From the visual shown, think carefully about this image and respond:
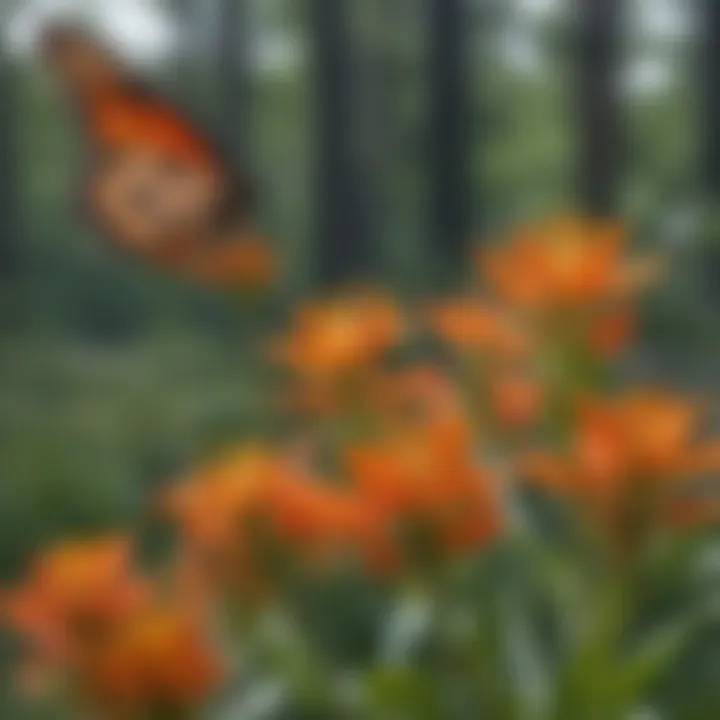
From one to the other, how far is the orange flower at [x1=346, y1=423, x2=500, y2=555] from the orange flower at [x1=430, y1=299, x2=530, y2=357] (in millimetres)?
90

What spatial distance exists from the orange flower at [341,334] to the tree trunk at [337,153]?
0.05 ft

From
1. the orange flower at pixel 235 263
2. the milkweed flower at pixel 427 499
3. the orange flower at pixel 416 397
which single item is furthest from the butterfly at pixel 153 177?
the milkweed flower at pixel 427 499

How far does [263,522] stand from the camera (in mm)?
513

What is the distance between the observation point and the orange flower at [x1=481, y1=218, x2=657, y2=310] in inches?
22.4

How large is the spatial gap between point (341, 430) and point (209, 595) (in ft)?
0.39

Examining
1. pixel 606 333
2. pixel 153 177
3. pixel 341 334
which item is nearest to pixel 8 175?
pixel 153 177

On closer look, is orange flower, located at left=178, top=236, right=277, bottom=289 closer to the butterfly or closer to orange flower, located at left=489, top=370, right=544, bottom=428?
the butterfly

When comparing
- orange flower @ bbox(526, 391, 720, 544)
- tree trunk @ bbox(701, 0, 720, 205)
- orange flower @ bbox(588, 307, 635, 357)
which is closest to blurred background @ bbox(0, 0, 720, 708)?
tree trunk @ bbox(701, 0, 720, 205)

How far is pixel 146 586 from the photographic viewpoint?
508 millimetres

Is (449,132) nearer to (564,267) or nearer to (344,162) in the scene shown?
(344,162)

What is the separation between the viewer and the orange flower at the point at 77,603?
1.51 feet

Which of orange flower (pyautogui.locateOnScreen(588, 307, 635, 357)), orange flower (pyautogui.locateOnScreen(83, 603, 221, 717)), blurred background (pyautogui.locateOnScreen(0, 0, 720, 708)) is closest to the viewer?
orange flower (pyautogui.locateOnScreen(83, 603, 221, 717))

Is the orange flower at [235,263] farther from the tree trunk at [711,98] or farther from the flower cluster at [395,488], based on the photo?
the tree trunk at [711,98]

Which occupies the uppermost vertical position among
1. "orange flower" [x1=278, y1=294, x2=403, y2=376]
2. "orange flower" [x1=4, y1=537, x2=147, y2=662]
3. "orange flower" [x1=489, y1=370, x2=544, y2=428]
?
"orange flower" [x1=278, y1=294, x2=403, y2=376]
